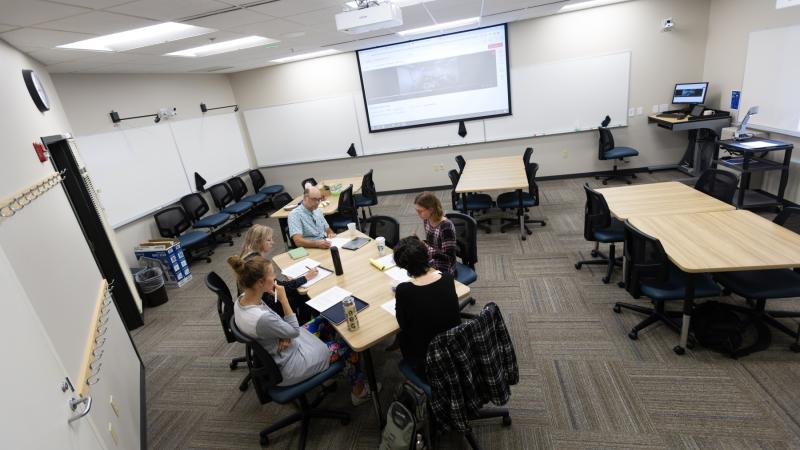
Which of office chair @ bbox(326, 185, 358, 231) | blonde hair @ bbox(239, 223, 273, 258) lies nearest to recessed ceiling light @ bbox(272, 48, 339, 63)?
office chair @ bbox(326, 185, 358, 231)

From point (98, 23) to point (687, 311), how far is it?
16.1 feet

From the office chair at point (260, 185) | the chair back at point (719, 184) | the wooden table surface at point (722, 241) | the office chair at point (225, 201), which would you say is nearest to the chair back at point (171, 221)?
the office chair at point (225, 201)

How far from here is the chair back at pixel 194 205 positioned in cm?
633

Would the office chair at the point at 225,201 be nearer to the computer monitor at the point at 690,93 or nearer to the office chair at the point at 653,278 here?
the office chair at the point at 653,278

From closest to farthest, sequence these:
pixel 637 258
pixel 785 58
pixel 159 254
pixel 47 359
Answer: pixel 47 359, pixel 637 258, pixel 785 58, pixel 159 254

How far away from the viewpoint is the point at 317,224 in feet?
13.1

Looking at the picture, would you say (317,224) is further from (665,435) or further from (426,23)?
(426,23)

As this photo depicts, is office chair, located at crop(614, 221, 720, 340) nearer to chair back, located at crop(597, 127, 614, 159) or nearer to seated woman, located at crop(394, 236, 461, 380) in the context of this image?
seated woman, located at crop(394, 236, 461, 380)

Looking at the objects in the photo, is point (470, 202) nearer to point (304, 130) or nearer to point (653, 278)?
point (653, 278)

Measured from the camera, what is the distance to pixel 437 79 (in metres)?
7.43

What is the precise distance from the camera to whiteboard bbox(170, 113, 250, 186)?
6.71 m

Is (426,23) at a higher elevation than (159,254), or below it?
higher

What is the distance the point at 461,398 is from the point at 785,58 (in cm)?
588

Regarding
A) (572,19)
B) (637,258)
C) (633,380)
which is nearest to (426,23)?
(572,19)
